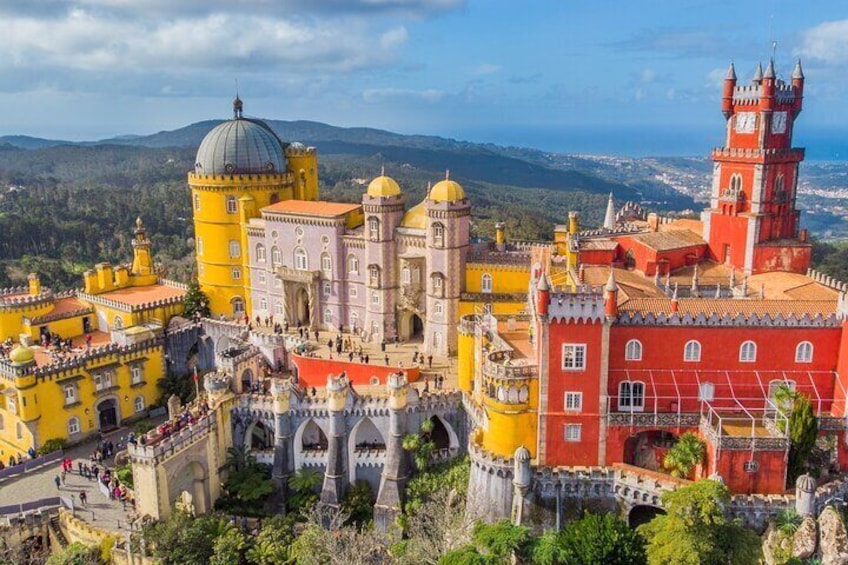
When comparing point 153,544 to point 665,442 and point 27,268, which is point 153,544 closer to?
point 665,442

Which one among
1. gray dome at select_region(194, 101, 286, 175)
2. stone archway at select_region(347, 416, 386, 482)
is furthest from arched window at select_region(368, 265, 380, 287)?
gray dome at select_region(194, 101, 286, 175)

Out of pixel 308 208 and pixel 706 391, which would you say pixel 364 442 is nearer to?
pixel 706 391

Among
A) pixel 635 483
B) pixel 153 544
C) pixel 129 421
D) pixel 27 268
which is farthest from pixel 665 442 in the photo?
pixel 27 268

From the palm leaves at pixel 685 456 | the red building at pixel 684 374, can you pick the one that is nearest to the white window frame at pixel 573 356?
the red building at pixel 684 374

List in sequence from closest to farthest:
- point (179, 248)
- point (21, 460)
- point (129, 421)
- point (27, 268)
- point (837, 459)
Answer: point (837, 459) < point (21, 460) < point (129, 421) < point (27, 268) < point (179, 248)

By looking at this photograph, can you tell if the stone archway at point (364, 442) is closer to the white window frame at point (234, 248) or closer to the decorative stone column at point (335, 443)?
the decorative stone column at point (335, 443)

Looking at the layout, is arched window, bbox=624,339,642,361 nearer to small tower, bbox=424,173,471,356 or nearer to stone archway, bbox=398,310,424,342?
small tower, bbox=424,173,471,356
